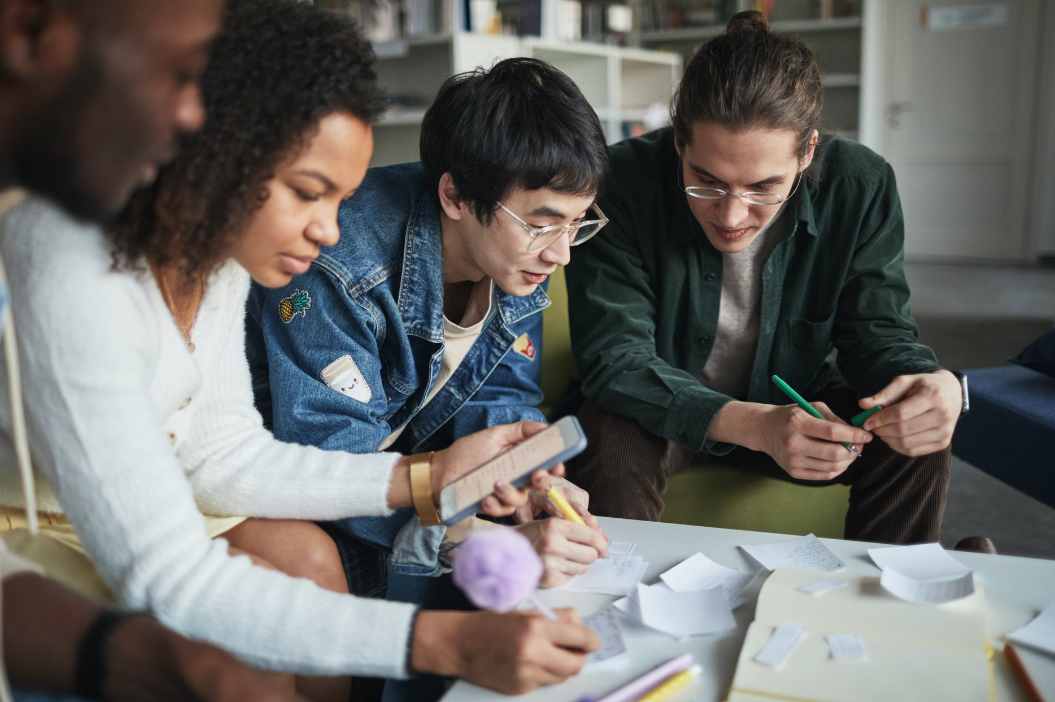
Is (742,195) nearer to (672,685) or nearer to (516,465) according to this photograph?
(516,465)

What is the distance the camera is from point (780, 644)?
0.89 meters

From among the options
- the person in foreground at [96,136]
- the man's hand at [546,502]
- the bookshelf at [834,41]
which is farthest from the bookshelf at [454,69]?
the person in foreground at [96,136]

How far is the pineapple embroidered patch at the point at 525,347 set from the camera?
1.66m

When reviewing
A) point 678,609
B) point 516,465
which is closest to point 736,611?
point 678,609

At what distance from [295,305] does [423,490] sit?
1.38ft

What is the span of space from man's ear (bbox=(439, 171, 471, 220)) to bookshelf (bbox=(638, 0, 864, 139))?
501cm

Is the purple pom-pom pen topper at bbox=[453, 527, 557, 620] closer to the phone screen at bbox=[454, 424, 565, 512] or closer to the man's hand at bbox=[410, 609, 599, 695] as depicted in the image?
the man's hand at bbox=[410, 609, 599, 695]

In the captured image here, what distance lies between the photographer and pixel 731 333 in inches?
70.7

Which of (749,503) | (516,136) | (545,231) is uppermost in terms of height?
(516,136)

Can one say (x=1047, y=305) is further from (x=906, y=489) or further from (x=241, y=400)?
(x=241, y=400)

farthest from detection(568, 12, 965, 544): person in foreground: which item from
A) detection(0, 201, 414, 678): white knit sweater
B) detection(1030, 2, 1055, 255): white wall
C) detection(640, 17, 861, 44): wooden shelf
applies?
detection(1030, 2, 1055, 255): white wall

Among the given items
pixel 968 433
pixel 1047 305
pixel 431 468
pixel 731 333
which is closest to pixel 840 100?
pixel 1047 305

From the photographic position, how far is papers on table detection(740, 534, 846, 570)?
1.10 meters

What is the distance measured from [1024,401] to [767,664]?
4.81 feet
